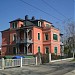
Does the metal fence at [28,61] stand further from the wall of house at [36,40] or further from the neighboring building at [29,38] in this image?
the wall of house at [36,40]

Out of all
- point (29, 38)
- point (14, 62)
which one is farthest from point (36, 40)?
point (14, 62)

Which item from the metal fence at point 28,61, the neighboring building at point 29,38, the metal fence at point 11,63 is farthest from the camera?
the neighboring building at point 29,38

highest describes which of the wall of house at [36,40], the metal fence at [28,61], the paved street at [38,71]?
the wall of house at [36,40]

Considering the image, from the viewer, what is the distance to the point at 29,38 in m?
53.4

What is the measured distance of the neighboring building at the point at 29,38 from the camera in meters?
52.7

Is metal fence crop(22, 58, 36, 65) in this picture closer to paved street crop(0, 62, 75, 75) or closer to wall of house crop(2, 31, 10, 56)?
paved street crop(0, 62, 75, 75)

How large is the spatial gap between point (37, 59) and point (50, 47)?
20775 millimetres

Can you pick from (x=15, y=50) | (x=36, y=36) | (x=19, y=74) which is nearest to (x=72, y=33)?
(x=36, y=36)

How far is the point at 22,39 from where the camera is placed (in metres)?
54.4

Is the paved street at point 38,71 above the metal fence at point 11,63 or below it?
below

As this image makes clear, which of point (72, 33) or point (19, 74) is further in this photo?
point (72, 33)

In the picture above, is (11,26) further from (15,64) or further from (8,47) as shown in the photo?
(15,64)

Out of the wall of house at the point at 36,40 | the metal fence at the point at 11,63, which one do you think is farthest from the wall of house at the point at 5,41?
the metal fence at the point at 11,63

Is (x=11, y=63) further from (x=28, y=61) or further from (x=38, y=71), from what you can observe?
(x=38, y=71)
